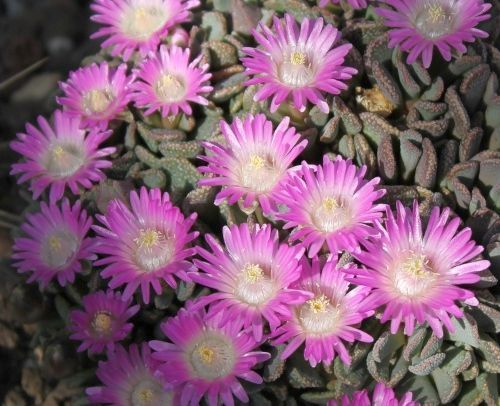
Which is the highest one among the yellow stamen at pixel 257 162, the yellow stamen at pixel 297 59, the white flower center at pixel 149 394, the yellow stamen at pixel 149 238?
the yellow stamen at pixel 297 59

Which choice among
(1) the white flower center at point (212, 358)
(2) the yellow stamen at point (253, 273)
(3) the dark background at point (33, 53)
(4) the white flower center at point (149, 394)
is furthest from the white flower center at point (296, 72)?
(3) the dark background at point (33, 53)

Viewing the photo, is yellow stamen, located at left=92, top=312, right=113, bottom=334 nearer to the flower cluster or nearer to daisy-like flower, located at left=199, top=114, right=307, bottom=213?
the flower cluster

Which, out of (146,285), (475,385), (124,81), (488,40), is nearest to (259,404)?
(146,285)

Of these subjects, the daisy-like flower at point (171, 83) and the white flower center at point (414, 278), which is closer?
the white flower center at point (414, 278)

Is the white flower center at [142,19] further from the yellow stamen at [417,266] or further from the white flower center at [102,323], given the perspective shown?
the yellow stamen at [417,266]

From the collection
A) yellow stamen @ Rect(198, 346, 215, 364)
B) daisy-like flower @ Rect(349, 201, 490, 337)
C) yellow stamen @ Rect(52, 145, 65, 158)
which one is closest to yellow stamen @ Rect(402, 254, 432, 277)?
daisy-like flower @ Rect(349, 201, 490, 337)

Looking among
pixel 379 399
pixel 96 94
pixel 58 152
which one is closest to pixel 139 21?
pixel 96 94

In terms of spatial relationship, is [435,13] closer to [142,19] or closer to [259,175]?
[259,175]
